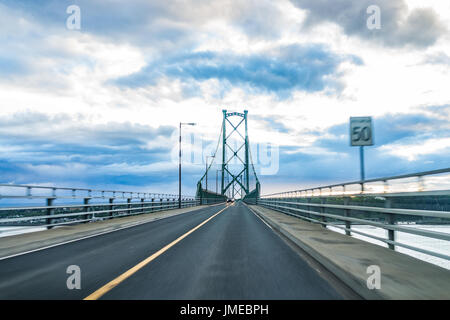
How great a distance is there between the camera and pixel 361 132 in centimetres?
1048

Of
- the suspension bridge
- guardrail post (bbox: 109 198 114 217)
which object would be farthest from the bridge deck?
guardrail post (bbox: 109 198 114 217)

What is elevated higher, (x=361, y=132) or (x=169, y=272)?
(x=361, y=132)

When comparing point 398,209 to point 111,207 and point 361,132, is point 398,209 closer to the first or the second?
point 361,132

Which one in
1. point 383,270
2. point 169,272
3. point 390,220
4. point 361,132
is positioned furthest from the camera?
point 361,132

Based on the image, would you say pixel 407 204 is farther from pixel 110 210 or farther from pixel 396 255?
pixel 110 210

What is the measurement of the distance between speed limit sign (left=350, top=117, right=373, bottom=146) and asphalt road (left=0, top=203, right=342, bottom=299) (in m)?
3.69

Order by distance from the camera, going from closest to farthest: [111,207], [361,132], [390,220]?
[390,220], [361,132], [111,207]

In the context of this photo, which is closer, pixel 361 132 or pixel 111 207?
pixel 361 132

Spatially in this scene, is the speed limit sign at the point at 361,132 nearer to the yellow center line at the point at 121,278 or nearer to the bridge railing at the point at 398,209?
the bridge railing at the point at 398,209

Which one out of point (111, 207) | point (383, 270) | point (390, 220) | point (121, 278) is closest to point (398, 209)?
point (390, 220)

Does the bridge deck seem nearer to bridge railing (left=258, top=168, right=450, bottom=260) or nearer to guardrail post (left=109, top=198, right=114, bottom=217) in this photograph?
bridge railing (left=258, top=168, right=450, bottom=260)

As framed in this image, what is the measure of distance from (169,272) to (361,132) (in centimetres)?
703

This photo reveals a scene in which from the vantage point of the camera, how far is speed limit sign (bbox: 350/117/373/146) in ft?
34.2

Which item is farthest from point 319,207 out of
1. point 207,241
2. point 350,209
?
point 207,241
